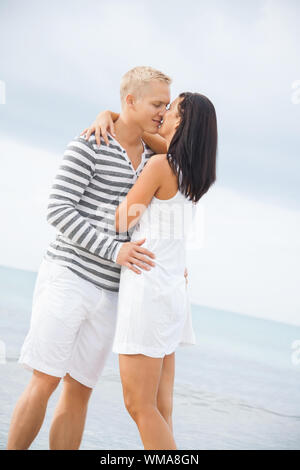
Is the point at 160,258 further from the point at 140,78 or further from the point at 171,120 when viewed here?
the point at 140,78

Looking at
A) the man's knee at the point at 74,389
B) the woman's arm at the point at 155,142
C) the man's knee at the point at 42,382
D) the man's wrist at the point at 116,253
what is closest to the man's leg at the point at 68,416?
the man's knee at the point at 74,389

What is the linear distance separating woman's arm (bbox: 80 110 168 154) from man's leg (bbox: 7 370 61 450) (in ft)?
2.86

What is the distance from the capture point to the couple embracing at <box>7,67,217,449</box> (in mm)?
1820

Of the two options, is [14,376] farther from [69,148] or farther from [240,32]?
[240,32]

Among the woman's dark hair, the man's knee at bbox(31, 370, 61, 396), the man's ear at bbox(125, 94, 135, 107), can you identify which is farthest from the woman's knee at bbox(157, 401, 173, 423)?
the man's ear at bbox(125, 94, 135, 107)

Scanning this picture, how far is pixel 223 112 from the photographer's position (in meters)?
15.9

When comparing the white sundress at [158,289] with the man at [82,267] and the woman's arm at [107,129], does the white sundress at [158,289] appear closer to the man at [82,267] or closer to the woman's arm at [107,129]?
the man at [82,267]

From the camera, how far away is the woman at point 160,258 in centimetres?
180

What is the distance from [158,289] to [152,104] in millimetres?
696

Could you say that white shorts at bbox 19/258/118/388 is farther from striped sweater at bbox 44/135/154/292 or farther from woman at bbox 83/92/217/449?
woman at bbox 83/92/217/449

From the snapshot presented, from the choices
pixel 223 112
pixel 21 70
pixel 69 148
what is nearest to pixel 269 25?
pixel 223 112

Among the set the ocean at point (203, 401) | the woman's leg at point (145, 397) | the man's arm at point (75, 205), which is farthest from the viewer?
the ocean at point (203, 401)

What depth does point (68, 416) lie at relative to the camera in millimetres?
2086

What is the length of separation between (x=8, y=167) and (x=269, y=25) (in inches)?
457
